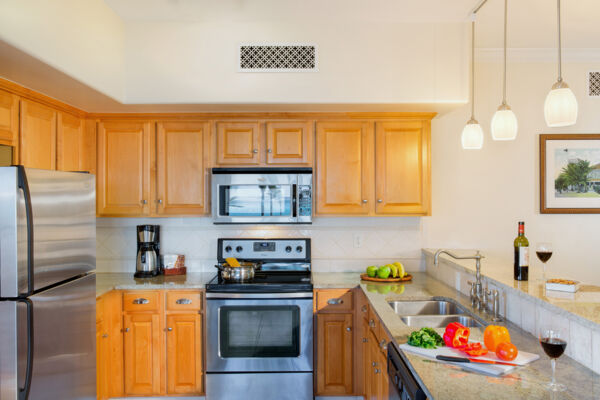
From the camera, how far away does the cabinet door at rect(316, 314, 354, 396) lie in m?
3.10

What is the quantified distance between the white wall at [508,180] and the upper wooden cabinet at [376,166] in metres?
0.38

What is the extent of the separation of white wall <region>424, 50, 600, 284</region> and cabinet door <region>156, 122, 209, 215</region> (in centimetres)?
189

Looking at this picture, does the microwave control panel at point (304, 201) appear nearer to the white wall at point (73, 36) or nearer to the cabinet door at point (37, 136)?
the white wall at point (73, 36)

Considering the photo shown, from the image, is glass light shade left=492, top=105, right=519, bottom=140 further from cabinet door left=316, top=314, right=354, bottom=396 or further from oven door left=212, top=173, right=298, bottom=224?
cabinet door left=316, top=314, right=354, bottom=396

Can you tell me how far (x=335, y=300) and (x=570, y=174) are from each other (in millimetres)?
2217

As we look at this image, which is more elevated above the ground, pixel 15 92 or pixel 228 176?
pixel 15 92

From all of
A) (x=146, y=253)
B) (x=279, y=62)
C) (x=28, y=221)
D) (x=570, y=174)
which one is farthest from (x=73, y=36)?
(x=570, y=174)

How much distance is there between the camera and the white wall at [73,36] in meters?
1.93

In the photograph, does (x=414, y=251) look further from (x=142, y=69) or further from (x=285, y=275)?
(x=142, y=69)

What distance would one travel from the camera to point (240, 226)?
3.66 meters

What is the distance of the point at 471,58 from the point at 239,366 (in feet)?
9.08

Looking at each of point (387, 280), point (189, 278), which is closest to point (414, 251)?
point (387, 280)

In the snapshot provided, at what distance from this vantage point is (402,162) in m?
3.34

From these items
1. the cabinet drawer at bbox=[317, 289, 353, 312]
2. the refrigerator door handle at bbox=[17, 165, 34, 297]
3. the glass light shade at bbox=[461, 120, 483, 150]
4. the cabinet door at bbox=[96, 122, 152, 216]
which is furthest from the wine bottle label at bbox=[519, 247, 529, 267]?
the cabinet door at bbox=[96, 122, 152, 216]
